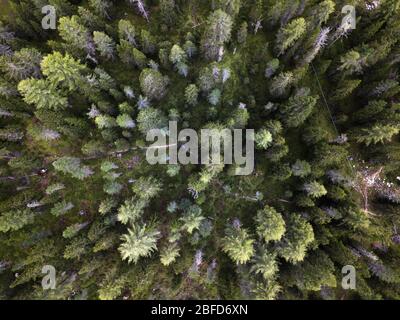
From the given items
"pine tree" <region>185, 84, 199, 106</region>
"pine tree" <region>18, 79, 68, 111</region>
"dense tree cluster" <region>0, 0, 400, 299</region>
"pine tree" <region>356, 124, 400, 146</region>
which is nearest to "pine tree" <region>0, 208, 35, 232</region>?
"dense tree cluster" <region>0, 0, 400, 299</region>

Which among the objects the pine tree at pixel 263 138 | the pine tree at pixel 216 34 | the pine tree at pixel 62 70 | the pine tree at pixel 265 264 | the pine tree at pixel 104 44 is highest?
the pine tree at pixel 216 34

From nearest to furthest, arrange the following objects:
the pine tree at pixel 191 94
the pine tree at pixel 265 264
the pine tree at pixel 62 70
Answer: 1. the pine tree at pixel 265 264
2. the pine tree at pixel 62 70
3. the pine tree at pixel 191 94

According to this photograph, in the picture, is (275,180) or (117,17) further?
(117,17)

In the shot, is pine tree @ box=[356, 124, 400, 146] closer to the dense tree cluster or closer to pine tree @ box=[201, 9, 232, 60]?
the dense tree cluster

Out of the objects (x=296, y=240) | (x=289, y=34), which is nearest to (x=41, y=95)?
(x=289, y=34)

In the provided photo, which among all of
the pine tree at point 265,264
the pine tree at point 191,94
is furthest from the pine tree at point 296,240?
the pine tree at point 191,94

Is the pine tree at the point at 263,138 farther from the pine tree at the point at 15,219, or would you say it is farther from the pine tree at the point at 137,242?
the pine tree at the point at 15,219

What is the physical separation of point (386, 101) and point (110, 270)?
1708 inches

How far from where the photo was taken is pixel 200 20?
151 feet

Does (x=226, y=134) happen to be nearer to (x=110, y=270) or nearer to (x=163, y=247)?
(x=163, y=247)

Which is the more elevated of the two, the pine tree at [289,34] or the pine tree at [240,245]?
the pine tree at [289,34]

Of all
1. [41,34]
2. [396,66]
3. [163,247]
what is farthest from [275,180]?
[41,34]

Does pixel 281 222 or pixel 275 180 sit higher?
pixel 275 180
